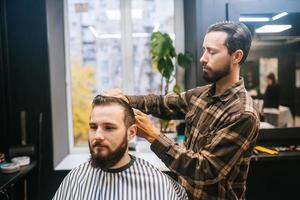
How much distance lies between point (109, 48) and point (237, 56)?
1884 millimetres

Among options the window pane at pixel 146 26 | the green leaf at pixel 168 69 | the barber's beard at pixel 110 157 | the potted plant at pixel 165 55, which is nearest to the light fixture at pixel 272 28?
the potted plant at pixel 165 55

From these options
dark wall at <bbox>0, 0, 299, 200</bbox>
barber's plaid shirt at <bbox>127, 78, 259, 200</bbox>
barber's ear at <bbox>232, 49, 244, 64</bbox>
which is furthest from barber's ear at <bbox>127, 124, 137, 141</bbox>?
dark wall at <bbox>0, 0, 299, 200</bbox>

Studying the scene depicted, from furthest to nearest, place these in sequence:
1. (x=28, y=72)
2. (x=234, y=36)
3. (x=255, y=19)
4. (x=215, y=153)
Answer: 1. (x=28, y=72)
2. (x=255, y=19)
3. (x=234, y=36)
4. (x=215, y=153)

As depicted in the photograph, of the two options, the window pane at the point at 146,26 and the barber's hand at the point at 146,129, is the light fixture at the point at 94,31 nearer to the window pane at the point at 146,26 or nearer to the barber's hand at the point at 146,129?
the window pane at the point at 146,26

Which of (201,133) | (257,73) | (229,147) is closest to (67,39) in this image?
(257,73)

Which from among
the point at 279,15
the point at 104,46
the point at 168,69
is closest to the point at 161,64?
the point at 168,69

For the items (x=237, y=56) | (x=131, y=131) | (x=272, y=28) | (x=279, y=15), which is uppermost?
(x=279, y=15)

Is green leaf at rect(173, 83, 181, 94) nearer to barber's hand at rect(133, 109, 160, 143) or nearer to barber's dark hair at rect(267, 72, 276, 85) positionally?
barber's dark hair at rect(267, 72, 276, 85)

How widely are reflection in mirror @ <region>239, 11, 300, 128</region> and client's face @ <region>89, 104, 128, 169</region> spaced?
1.45 m

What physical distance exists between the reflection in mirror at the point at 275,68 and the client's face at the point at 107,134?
1.45 m

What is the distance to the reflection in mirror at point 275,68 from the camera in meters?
2.43

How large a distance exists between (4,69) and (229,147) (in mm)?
2031

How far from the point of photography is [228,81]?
1481mm

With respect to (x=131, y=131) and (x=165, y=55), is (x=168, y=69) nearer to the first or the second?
(x=165, y=55)
